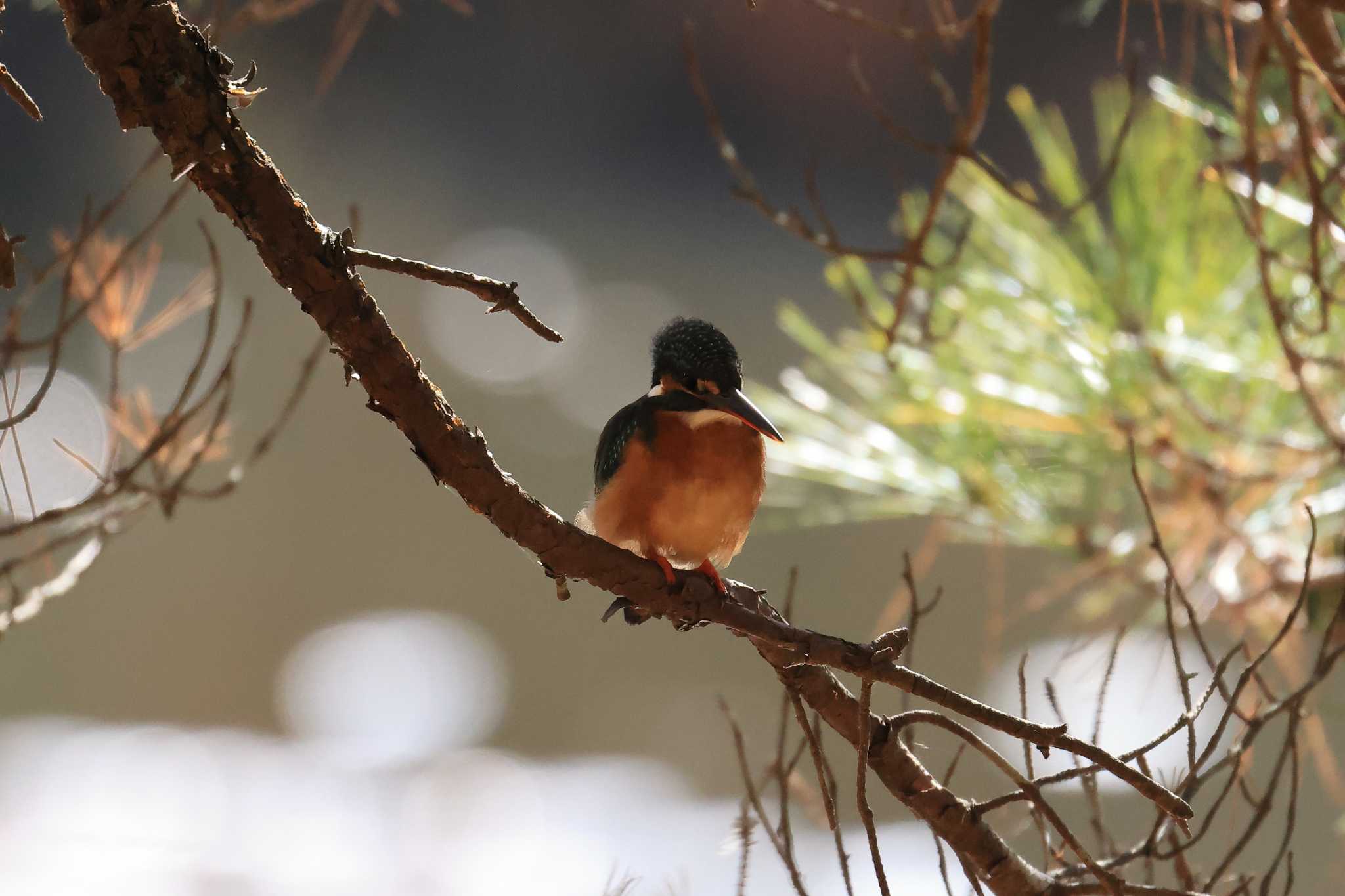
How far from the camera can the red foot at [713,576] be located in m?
0.99

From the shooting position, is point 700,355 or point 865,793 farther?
point 700,355

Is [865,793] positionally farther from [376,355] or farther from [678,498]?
[678,498]

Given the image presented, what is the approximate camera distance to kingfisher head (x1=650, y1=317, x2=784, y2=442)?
1105 millimetres

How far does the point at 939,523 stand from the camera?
1.66 meters

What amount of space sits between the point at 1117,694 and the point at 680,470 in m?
1.91

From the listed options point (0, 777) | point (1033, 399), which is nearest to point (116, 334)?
point (1033, 399)

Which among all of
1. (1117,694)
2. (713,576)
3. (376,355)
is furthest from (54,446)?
(1117,694)

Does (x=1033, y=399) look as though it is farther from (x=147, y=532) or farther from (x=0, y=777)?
(x=147, y=532)

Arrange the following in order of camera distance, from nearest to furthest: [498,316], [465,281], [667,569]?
[465,281] → [667,569] → [498,316]

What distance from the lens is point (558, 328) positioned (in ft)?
13.7

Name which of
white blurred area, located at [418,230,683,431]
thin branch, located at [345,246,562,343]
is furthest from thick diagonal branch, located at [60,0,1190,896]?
white blurred area, located at [418,230,683,431]

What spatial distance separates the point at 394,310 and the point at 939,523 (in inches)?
116

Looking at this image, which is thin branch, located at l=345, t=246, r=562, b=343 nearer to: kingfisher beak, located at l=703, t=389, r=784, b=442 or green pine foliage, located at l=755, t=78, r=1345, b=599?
kingfisher beak, located at l=703, t=389, r=784, b=442

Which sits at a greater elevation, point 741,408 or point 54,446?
point 54,446
